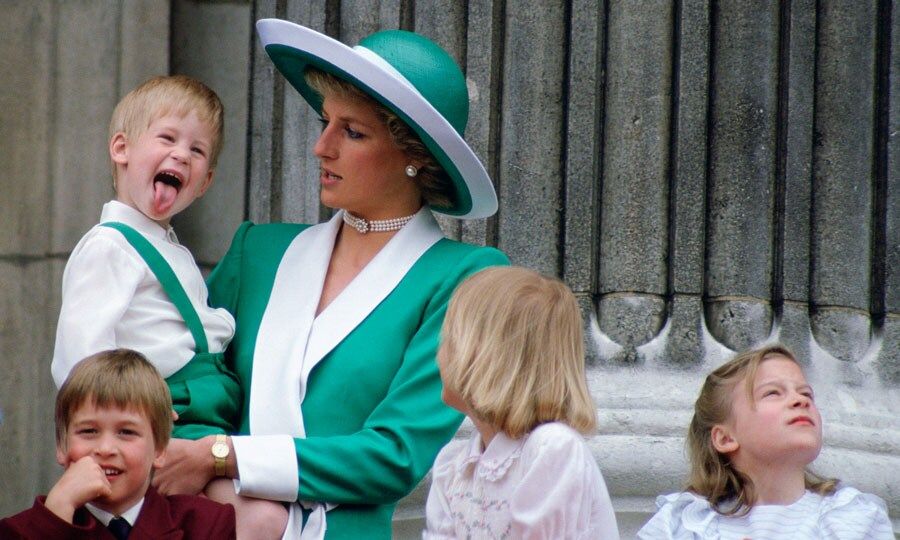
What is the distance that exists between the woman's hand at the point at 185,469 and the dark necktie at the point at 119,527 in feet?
0.48

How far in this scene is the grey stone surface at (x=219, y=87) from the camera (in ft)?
18.9

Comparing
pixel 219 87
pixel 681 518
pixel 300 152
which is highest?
pixel 219 87

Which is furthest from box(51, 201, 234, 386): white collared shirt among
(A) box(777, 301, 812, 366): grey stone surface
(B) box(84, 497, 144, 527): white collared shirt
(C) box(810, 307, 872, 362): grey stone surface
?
(C) box(810, 307, 872, 362): grey stone surface

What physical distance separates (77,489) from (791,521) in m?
1.41

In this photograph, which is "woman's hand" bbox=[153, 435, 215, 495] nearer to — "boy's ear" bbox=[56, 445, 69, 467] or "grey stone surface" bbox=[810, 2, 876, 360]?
"boy's ear" bbox=[56, 445, 69, 467]

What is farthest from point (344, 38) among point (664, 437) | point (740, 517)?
point (740, 517)

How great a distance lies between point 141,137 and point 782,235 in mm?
1634

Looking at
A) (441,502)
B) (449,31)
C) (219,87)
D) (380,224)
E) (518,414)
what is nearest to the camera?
(518,414)

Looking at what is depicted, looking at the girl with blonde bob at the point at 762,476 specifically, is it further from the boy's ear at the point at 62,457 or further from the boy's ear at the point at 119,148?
the boy's ear at the point at 119,148

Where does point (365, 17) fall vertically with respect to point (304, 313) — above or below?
above

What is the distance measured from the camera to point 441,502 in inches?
141

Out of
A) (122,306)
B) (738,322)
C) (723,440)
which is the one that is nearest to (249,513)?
(122,306)

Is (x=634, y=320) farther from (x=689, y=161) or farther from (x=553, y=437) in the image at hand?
(x=553, y=437)

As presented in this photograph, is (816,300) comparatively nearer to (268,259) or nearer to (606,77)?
(606,77)
